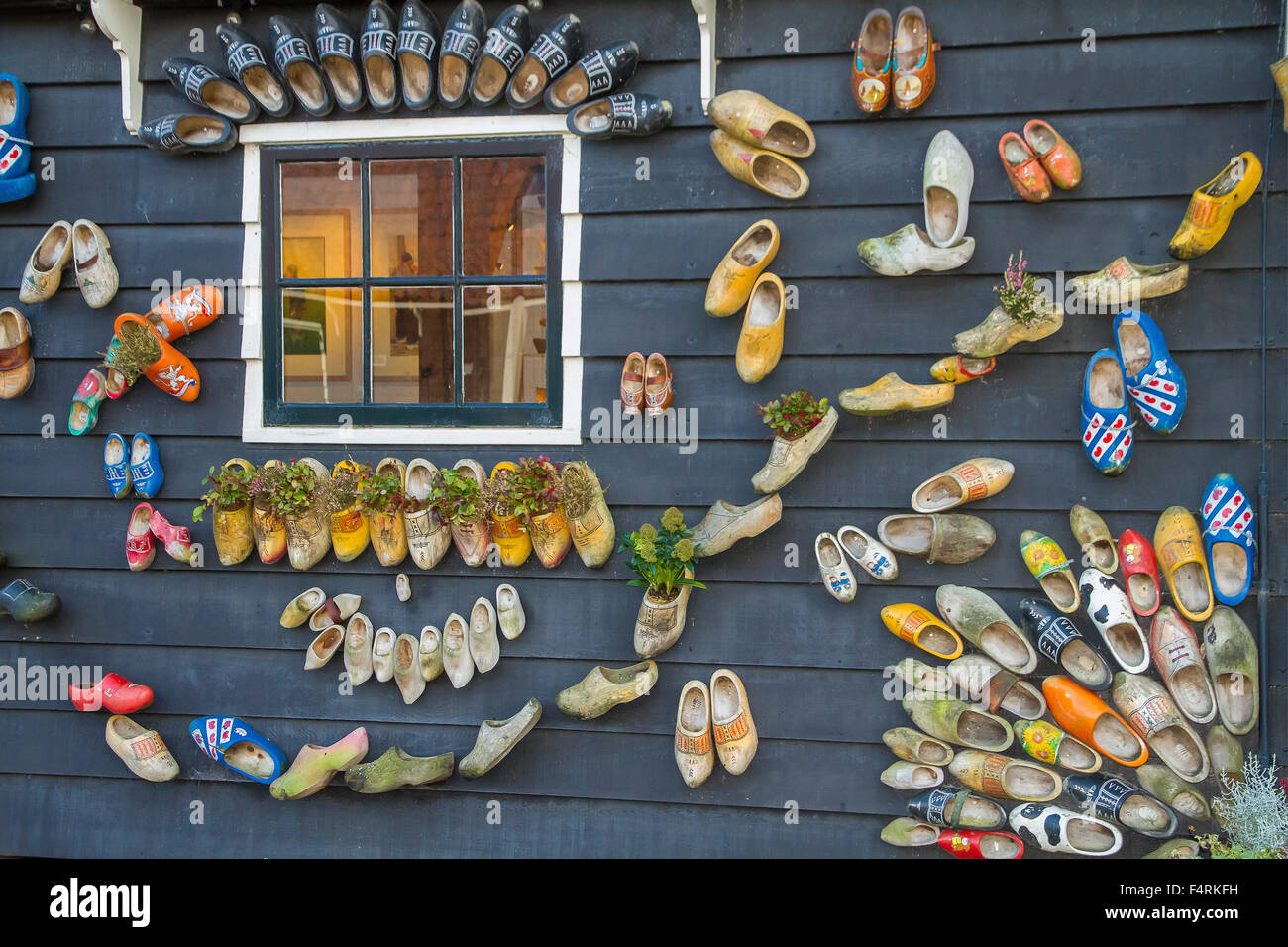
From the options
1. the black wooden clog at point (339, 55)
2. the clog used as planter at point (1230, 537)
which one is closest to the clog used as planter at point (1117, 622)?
the clog used as planter at point (1230, 537)

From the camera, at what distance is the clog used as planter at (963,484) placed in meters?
2.53

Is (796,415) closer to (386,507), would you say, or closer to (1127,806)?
(386,507)

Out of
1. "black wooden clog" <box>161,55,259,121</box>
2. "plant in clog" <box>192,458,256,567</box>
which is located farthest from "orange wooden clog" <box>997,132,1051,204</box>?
"plant in clog" <box>192,458,256,567</box>

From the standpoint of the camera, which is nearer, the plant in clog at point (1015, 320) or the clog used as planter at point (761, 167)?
the plant in clog at point (1015, 320)

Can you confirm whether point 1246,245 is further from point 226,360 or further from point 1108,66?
point 226,360

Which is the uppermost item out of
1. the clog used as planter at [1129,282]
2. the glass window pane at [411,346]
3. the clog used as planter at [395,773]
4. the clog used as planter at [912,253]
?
the clog used as planter at [912,253]

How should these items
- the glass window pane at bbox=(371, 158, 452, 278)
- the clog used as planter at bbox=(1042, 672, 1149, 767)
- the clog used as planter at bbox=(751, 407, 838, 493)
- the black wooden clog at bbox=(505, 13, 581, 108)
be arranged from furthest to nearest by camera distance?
the glass window pane at bbox=(371, 158, 452, 278)
the black wooden clog at bbox=(505, 13, 581, 108)
the clog used as planter at bbox=(751, 407, 838, 493)
the clog used as planter at bbox=(1042, 672, 1149, 767)

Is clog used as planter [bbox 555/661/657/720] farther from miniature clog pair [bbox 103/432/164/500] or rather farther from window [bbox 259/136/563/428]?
miniature clog pair [bbox 103/432/164/500]

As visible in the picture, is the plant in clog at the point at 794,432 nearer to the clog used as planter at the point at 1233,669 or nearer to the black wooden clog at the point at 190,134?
the clog used as planter at the point at 1233,669

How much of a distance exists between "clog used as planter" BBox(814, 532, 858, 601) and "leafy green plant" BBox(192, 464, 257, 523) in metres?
1.69

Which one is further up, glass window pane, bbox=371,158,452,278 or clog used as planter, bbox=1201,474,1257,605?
glass window pane, bbox=371,158,452,278

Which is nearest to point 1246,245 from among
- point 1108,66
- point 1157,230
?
point 1157,230

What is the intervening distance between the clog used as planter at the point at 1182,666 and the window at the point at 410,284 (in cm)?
177

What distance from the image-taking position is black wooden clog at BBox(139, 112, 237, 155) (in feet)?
9.29
